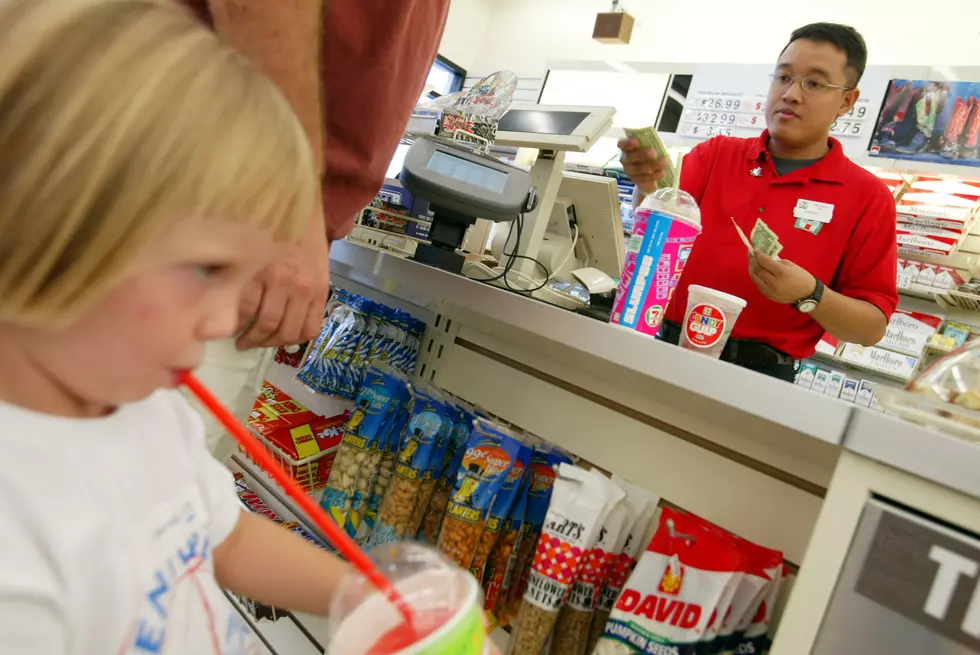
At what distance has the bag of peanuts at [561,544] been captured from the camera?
954 millimetres

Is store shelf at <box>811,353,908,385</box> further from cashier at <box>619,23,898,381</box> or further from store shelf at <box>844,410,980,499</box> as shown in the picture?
store shelf at <box>844,410,980,499</box>

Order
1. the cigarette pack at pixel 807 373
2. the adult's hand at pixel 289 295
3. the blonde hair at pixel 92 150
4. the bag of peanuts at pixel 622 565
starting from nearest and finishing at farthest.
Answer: the blonde hair at pixel 92 150 < the adult's hand at pixel 289 295 < the bag of peanuts at pixel 622 565 < the cigarette pack at pixel 807 373

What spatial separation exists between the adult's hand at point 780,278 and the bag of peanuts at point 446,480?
2.21ft

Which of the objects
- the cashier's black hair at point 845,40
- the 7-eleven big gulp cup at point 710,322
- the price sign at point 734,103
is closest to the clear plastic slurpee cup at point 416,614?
the 7-eleven big gulp cup at point 710,322

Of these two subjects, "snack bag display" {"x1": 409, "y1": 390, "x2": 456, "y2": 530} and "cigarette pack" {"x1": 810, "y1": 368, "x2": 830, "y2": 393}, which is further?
"cigarette pack" {"x1": 810, "y1": 368, "x2": 830, "y2": 393}

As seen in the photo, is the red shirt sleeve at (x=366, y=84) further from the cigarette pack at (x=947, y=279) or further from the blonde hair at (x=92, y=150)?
the cigarette pack at (x=947, y=279)

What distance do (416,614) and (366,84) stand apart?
2.26ft

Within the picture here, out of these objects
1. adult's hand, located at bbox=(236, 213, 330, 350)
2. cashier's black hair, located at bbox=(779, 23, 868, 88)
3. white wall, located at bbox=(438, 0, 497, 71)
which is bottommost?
adult's hand, located at bbox=(236, 213, 330, 350)

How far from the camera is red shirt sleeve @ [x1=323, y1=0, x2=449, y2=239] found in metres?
0.84

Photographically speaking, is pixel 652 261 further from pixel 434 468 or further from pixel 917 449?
pixel 434 468

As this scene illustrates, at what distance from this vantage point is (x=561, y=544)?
3.13ft

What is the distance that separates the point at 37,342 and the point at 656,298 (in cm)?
79

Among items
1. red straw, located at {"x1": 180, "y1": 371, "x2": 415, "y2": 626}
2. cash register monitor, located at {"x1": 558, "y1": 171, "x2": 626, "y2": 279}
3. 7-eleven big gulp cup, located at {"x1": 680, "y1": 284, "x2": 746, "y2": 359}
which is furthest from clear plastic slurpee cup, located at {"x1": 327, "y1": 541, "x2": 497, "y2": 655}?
cash register monitor, located at {"x1": 558, "y1": 171, "x2": 626, "y2": 279}

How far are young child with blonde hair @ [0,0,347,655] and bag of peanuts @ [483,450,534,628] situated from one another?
2.37ft
